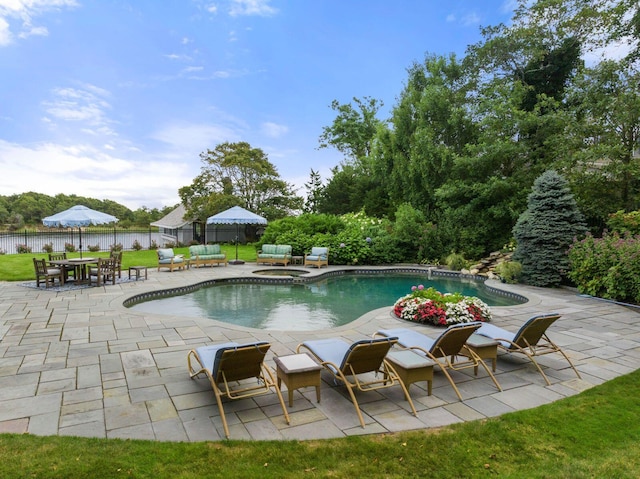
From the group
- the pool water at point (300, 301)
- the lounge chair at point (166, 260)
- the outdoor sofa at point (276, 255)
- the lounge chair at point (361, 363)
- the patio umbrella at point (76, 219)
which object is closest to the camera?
the lounge chair at point (361, 363)

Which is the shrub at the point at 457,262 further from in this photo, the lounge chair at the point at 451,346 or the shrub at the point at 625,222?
the lounge chair at the point at 451,346

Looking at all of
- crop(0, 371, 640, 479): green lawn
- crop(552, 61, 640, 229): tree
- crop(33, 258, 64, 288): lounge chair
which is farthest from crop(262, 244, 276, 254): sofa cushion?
crop(0, 371, 640, 479): green lawn

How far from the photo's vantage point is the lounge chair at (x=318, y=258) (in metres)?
14.4

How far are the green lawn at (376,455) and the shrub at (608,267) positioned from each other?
652 centimetres

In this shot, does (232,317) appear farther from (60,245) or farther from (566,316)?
(60,245)

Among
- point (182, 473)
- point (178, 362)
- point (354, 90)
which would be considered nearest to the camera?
point (182, 473)

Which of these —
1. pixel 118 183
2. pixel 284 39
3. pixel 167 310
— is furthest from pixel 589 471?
pixel 118 183

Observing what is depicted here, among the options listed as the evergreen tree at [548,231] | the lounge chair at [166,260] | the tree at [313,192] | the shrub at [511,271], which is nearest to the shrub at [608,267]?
the evergreen tree at [548,231]

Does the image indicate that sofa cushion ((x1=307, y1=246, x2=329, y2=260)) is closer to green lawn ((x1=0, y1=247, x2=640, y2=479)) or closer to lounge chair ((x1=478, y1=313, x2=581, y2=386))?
lounge chair ((x1=478, y1=313, x2=581, y2=386))

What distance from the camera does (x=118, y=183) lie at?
63.3 ft

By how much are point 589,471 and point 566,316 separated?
535 cm

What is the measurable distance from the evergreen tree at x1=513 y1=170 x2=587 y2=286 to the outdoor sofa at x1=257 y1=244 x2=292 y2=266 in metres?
8.18

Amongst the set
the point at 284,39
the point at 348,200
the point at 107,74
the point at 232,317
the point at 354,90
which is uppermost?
the point at 354,90

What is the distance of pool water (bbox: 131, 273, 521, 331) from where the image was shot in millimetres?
7625
